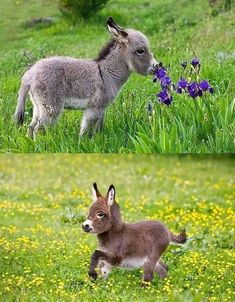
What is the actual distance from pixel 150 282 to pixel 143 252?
6.5 inches

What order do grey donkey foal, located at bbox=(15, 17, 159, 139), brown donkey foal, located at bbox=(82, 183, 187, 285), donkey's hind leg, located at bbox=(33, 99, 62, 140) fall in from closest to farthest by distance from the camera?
donkey's hind leg, located at bbox=(33, 99, 62, 140) → grey donkey foal, located at bbox=(15, 17, 159, 139) → brown donkey foal, located at bbox=(82, 183, 187, 285)

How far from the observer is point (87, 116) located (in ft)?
463

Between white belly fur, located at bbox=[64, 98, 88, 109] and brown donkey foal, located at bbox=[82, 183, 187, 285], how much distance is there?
1.03 ft

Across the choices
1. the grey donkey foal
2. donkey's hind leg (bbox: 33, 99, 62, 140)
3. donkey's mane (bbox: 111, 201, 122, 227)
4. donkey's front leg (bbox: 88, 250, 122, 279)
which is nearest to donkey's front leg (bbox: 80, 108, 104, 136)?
the grey donkey foal

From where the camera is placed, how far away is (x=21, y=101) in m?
141

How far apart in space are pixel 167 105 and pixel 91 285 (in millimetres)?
705

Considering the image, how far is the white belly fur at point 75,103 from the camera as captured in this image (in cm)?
14112

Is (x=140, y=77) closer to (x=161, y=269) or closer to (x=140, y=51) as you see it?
(x=140, y=51)

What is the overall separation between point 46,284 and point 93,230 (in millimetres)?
254

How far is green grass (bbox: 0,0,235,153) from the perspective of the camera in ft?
463

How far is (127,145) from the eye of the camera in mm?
141250

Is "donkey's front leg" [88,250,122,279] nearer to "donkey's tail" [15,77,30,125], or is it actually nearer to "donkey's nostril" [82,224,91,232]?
"donkey's nostril" [82,224,91,232]

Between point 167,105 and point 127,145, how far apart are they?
0.20 meters

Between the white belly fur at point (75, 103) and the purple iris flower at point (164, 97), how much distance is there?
0.29 meters
